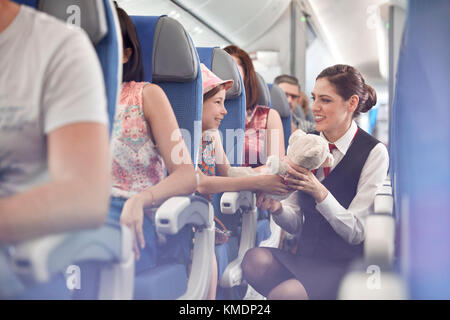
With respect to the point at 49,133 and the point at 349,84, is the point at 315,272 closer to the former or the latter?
the point at 349,84

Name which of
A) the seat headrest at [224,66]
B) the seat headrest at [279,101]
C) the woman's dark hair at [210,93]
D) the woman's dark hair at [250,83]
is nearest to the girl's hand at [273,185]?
the woman's dark hair at [210,93]

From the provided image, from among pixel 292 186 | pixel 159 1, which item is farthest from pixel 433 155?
pixel 159 1

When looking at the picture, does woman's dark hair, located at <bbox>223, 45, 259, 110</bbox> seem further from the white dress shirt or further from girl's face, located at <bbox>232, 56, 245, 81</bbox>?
the white dress shirt

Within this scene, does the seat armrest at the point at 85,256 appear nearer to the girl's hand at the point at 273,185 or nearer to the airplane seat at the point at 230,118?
the girl's hand at the point at 273,185

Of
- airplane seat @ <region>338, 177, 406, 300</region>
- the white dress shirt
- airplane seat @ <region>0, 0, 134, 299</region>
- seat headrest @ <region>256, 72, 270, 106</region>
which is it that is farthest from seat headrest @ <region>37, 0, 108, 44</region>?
seat headrest @ <region>256, 72, 270, 106</region>

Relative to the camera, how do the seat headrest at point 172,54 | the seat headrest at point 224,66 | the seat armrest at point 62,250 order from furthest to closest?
the seat headrest at point 224,66, the seat headrest at point 172,54, the seat armrest at point 62,250

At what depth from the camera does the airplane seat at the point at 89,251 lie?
1.75 ft

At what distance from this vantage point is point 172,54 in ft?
3.97

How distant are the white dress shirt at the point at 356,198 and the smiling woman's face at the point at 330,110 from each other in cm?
1

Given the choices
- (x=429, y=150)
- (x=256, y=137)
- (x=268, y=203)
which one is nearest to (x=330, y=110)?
(x=268, y=203)

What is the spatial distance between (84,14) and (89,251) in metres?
0.41

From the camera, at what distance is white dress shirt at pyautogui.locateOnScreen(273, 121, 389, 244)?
3.24ft

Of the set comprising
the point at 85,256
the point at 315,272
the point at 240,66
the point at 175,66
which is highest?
the point at 240,66

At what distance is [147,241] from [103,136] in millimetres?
367
